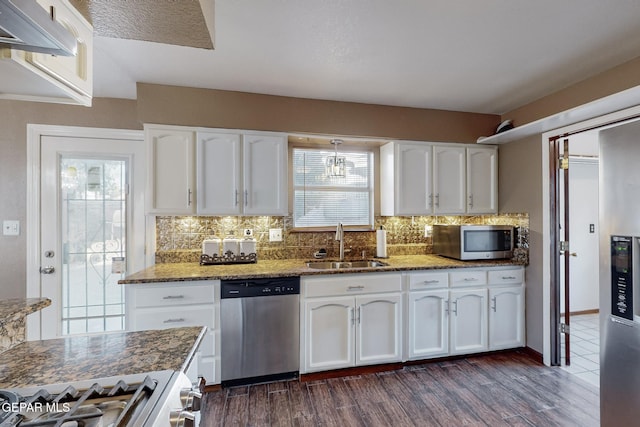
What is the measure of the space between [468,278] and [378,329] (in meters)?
0.99

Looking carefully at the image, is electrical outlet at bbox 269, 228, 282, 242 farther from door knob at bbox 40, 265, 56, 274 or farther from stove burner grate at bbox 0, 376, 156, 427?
stove burner grate at bbox 0, 376, 156, 427

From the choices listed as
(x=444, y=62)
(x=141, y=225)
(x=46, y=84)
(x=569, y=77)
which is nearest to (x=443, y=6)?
(x=444, y=62)

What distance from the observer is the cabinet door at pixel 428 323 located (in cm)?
265

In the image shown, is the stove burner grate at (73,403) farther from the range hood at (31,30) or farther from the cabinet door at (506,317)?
the cabinet door at (506,317)

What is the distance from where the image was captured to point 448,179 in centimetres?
312

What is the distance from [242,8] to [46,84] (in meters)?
1.02

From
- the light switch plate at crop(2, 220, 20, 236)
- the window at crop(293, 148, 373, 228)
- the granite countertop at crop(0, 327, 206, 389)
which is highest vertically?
the window at crop(293, 148, 373, 228)

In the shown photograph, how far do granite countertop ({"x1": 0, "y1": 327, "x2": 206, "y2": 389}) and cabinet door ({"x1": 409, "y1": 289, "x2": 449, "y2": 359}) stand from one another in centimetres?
202

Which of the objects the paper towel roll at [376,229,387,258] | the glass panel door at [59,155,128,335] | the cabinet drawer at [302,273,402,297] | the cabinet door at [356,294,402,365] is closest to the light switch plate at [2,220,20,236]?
the glass panel door at [59,155,128,335]

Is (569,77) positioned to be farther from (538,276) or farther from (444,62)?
(538,276)

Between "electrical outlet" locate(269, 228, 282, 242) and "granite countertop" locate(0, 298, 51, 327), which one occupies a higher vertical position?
"electrical outlet" locate(269, 228, 282, 242)

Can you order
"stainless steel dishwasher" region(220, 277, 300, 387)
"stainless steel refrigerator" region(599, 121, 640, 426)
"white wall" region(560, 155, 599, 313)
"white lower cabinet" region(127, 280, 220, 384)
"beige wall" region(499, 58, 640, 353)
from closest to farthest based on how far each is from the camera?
"stainless steel refrigerator" region(599, 121, 640, 426), "white lower cabinet" region(127, 280, 220, 384), "stainless steel dishwasher" region(220, 277, 300, 387), "beige wall" region(499, 58, 640, 353), "white wall" region(560, 155, 599, 313)

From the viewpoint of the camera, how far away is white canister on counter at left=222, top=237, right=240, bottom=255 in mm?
2729

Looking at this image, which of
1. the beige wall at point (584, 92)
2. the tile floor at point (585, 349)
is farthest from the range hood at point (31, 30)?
the tile floor at point (585, 349)
